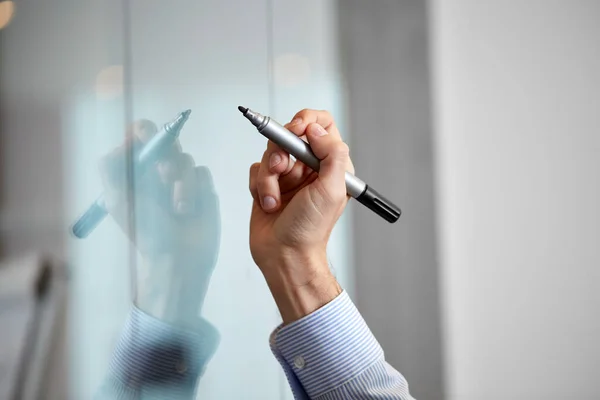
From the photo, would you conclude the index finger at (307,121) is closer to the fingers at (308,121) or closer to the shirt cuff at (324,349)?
the fingers at (308,121)

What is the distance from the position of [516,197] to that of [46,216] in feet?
1.81

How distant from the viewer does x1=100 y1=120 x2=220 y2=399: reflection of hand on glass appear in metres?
0.36

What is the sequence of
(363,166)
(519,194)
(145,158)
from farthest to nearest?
(519,194), (363,166), (145,158)

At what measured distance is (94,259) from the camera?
1.11ft

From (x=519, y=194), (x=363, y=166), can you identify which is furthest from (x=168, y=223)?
(x=519, y=194)

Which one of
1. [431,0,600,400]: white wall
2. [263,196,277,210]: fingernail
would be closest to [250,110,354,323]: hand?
[263,196,277,210]: fingernail

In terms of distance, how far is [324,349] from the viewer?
0.39 metres

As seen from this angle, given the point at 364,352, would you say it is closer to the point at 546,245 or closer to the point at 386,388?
the point at 386,388

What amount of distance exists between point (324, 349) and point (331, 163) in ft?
0.43

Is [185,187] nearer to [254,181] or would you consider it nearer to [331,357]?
[254,181]

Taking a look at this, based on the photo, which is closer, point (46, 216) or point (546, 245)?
point (46, 216)

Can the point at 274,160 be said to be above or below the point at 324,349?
above

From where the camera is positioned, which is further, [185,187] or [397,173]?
[397,173]

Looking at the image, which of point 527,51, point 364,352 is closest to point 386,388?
point 364,352
